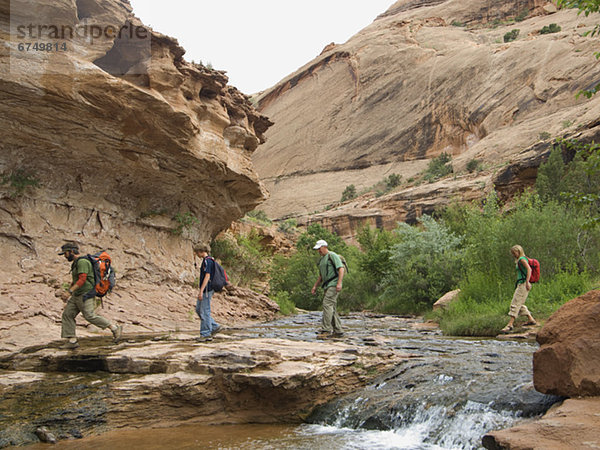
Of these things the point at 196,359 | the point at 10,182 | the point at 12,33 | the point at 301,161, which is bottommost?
the point at 196,359

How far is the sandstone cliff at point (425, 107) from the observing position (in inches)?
1560

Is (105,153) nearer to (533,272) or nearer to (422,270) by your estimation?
(533,272)

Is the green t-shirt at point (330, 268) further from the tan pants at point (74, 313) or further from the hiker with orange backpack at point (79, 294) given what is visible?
the tan pants at point (74, 313)

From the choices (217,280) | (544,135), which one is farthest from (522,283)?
(544,135)

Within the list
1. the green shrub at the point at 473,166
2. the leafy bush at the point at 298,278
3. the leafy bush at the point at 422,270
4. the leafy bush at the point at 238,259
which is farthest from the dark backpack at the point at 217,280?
the green shrub at the point at 473,166

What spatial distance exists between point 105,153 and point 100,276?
5176mm

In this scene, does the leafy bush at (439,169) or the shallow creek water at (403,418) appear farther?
the leafy bush at (439,169)

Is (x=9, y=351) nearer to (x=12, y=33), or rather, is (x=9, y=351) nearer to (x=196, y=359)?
(x=196, y=359)

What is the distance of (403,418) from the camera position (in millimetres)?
4277

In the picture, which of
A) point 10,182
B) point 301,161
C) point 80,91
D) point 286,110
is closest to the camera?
point 80,91

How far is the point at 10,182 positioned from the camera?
1006 cm

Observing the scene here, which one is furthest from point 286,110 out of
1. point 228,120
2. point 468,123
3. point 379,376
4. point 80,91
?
point 379,376

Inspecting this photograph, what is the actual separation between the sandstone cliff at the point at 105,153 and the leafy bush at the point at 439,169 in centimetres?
3242

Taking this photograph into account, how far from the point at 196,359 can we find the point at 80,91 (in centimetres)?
661
